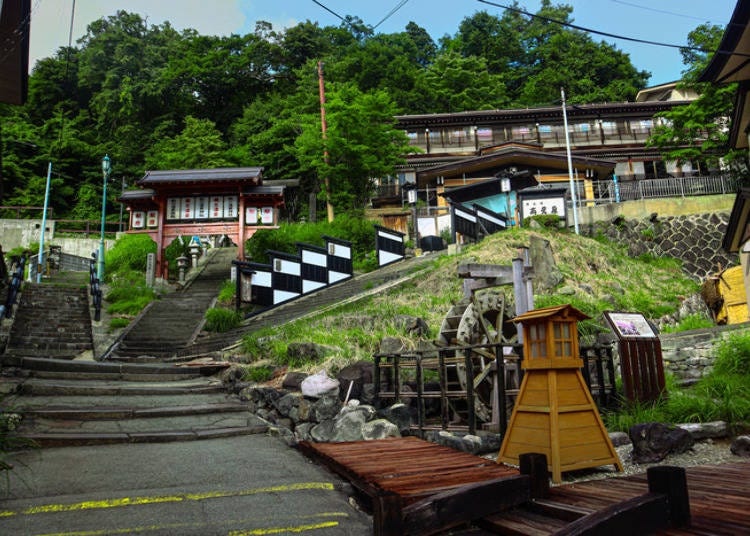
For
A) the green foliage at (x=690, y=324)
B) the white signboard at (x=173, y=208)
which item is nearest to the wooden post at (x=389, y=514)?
the green foliage at (x=690, y=324)

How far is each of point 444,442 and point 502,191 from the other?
20813 mm

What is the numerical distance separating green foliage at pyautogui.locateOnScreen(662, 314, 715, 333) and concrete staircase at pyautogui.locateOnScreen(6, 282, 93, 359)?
15.5m

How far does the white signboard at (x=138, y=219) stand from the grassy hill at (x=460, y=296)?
12.3m

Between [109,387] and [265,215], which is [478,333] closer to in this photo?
[109,387]

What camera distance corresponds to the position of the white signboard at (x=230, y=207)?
71.1ft

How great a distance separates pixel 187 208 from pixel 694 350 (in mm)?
18990

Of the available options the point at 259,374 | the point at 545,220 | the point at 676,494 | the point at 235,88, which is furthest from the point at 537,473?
the point at 235,88

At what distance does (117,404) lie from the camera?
8258 mm

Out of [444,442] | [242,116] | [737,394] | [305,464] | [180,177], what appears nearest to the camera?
[305,464]

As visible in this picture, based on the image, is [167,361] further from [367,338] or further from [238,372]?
[367,338]

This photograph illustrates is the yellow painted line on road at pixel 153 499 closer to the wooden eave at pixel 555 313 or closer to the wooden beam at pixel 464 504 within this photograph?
the wooden beam at pixel 464 504

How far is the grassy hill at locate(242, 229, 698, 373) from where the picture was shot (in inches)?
429

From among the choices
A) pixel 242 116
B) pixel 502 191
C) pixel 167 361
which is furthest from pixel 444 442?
pixel 242 116

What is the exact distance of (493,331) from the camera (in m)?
10.8
